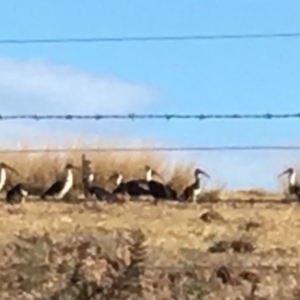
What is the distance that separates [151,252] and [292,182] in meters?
21.2

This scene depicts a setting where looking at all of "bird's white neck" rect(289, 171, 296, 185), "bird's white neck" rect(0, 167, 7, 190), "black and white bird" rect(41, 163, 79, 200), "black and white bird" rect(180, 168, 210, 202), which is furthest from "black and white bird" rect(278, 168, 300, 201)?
"bird's white neck" rect(0, 167, 7, 190)

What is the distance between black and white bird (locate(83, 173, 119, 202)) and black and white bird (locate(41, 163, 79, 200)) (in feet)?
1.15

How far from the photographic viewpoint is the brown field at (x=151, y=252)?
28.5ft

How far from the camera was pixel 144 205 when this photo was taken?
78.3 feet

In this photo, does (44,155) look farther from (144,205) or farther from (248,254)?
(248,254)

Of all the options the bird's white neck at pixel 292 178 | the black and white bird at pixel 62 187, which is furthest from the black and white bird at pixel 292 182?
the black and white bird at pixel 62 187

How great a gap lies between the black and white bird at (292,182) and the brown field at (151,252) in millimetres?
6523

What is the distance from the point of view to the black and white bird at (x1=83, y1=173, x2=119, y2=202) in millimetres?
27341

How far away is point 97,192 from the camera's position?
29.6 meters

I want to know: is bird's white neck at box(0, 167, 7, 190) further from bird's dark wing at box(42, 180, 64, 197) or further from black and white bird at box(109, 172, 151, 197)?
black and white bird at box(109, 172, 151, 197)

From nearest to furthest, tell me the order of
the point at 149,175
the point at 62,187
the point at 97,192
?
1. the point at 97,192
2. the point at 62,187
3. the point at 149,175

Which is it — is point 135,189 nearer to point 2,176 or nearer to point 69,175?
point 69,175

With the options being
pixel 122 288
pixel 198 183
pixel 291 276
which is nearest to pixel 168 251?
pixel 291 276

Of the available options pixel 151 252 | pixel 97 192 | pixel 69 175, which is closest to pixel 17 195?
pixel 97 192
